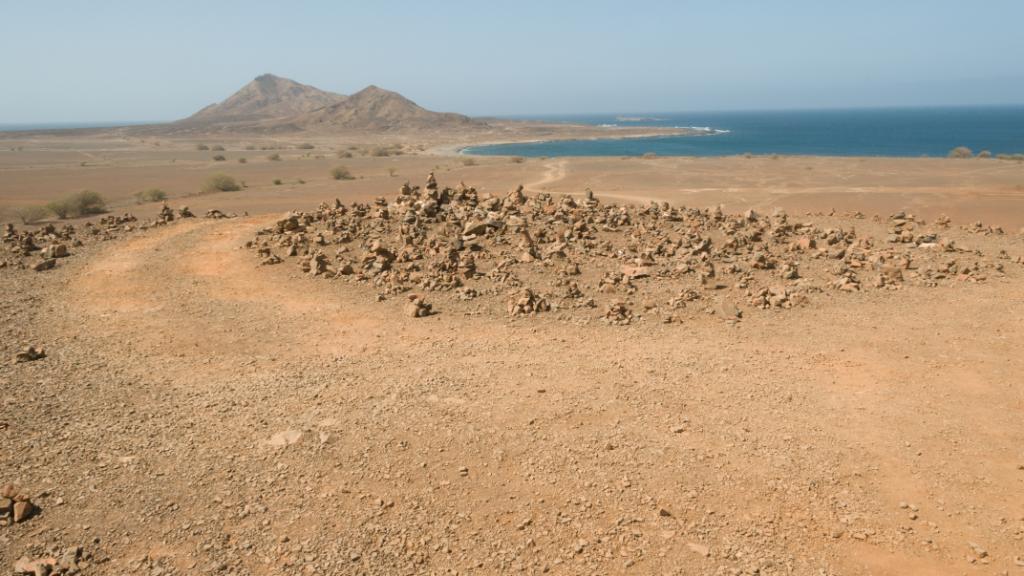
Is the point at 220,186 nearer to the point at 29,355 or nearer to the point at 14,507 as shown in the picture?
the point at 29,355

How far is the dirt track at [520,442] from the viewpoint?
17.5 feet

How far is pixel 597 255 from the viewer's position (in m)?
14.2

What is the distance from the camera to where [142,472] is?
20.6 feet

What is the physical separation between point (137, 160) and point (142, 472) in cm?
7219

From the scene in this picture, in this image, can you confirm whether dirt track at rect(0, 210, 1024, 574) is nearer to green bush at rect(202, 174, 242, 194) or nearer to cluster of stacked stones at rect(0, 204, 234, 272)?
cluster of stacked stones at rect(0, 204, 234, 272)

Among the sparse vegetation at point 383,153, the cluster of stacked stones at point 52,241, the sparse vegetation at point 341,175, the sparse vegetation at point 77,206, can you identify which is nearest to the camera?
the cluster of stacked stones at point 52,241

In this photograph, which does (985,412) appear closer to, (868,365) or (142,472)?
(868,365)

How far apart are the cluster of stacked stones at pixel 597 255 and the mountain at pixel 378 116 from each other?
10978cm

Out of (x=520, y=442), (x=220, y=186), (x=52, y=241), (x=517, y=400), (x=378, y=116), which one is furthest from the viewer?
(x=378, y=116)

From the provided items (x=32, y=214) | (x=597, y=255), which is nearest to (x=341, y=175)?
(x=32, y=214)

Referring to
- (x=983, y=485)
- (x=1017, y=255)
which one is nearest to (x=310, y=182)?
(x=1017, y=255)

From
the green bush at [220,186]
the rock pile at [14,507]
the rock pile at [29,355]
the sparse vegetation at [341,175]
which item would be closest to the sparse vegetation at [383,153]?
the sparse vegetation at [341,175]

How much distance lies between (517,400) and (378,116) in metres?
129

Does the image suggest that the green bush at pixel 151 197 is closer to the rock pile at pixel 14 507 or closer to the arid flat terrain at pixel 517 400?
the arid flat terrain at pixel 517 400
